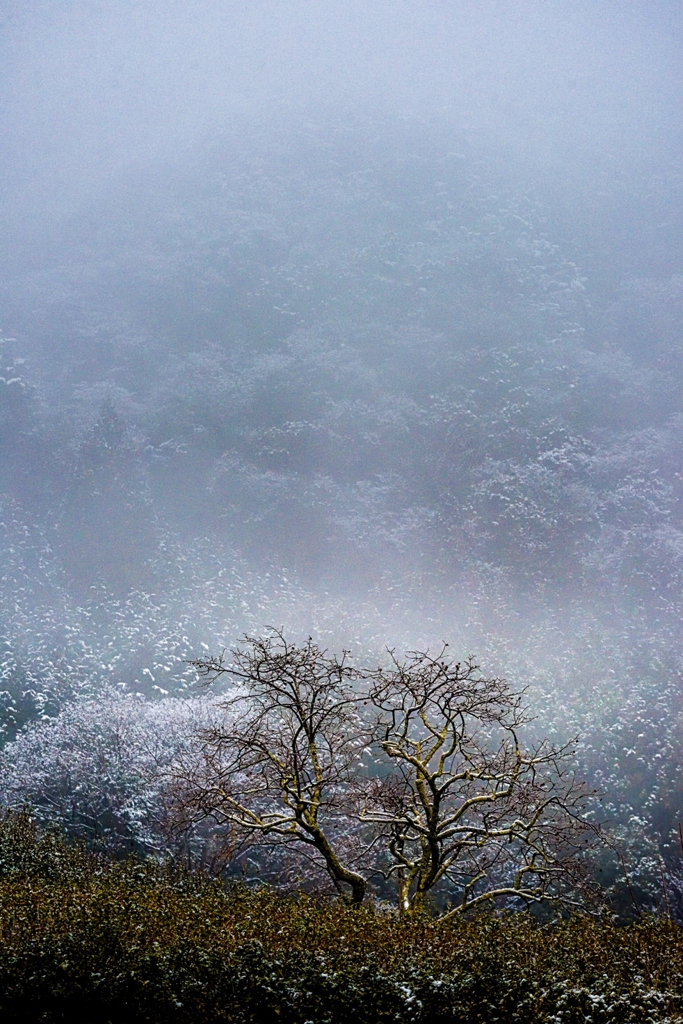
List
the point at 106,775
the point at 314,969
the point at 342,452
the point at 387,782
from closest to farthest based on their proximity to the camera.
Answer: the point at 314,969 < the point at 387,782 < the point at 106,775 < the point at 342,452

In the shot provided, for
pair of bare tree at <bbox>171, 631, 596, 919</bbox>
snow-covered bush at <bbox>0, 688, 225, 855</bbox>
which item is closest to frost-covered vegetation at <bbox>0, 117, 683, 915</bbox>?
snow-covered bush at <bbox>0, 688, 225, 855</bbox>

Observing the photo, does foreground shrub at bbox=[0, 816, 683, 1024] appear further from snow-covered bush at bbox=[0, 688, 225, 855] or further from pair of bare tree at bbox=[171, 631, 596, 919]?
snow-covered bush at bbox=[0, 688, 225, 855]

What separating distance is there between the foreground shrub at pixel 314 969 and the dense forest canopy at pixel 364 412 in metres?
11.5

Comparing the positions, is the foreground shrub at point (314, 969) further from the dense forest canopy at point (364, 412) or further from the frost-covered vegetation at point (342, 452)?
the dense forest canopy at point (364, 412)

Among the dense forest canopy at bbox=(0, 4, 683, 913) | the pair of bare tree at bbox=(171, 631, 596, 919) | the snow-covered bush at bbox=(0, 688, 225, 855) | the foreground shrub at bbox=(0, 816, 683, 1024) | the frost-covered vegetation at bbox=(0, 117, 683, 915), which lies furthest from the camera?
the dense forest canopy at bbox=(0, 4, 683, 913)

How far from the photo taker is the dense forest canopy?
76.3 feet

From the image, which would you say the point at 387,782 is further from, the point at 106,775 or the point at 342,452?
the point at 342,452

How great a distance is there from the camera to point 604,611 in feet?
82.6

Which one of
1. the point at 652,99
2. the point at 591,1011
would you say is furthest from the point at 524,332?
the point at 591,1011

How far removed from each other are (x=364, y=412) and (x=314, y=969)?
30.3 m

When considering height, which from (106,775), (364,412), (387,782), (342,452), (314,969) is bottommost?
(314,969)

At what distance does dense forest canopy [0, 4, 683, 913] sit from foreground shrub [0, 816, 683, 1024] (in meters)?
11.5

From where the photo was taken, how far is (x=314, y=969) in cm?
526

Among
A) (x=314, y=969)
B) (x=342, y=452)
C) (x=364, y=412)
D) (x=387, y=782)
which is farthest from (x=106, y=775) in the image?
(x=364, y=412)
